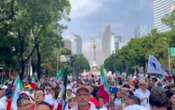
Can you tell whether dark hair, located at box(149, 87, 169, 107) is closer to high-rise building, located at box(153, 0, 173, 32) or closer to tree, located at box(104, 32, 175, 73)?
tree, located at box(104, 32, 175, 73)

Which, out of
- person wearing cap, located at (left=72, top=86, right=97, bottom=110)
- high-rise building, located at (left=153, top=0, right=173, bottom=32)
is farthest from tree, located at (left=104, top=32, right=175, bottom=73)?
person wearing cap, located at (left=72, top=86, right=97, bottom=110)

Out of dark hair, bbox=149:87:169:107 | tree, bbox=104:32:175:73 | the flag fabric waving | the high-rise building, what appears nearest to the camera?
dark hair, bbox=149:87:169:107

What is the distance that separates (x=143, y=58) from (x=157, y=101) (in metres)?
97.8

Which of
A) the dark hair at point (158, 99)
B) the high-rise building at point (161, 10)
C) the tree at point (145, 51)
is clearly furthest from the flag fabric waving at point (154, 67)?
the high-rise building at point (161, 10)

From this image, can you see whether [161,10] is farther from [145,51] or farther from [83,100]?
[83,100]

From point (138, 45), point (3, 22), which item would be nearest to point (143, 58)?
point (138, 45)

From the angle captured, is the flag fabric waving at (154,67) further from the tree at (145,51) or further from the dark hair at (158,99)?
the tree at (145,51)

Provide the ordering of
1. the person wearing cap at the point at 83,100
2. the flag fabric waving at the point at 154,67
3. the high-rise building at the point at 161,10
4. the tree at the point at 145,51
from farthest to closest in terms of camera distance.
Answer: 1. the high-rise building at the point at 161,10
2. the tree at the point at 145,51
3. the flag fabric waving at the point at 154,67
4. the person wearing cap at the point at 83,100

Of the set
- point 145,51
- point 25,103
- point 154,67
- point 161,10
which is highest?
point 161,10

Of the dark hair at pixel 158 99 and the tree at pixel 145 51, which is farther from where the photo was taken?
the tree at pixel 145 51

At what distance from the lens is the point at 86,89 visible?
22.5 ft

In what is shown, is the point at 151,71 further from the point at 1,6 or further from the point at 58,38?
the point at 58,38

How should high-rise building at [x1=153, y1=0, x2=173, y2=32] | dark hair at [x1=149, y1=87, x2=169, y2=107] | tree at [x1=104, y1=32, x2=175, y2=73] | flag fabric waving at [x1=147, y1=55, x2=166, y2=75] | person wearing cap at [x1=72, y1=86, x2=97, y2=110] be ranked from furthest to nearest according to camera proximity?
high-rise building at [x1=153, y1=0, x2=173, y2=32], tree at [x1=104, y1=32, x2=175, y2=73], flag fabric waving at [x1=147, y1=55, x2=166, y2=75], person wearing cap at [x1=72, y1=86, x2=97, y2=110], dark hair at [x1=149, y1=87, x2=169, y2=107]

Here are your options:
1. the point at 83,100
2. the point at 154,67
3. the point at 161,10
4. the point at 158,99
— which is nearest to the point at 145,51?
the point at 161,10
